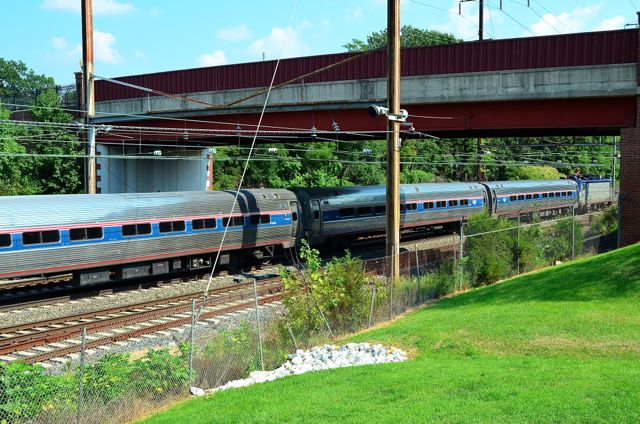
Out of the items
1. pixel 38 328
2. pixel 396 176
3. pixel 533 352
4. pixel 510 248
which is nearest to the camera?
pixel 533 352

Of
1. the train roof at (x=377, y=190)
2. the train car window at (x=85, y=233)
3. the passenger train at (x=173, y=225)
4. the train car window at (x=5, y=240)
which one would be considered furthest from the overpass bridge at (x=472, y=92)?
the train car window at (x=5, y=240)

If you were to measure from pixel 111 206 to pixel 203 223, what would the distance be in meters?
3.73

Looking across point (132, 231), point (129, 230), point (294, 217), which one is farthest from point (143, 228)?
point (294, 217)

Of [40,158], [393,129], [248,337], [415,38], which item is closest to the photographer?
[248,337]

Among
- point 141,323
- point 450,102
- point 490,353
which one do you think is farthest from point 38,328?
point 450,102

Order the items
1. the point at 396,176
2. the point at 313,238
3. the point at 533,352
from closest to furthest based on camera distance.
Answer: the point at 533,352 < the point at 396,176 < the point at 313,238

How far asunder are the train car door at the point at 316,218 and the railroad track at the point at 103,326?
814cm

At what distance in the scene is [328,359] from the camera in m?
12.8

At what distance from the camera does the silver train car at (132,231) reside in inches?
742

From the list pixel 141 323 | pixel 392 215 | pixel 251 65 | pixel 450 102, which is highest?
pixel 251 65

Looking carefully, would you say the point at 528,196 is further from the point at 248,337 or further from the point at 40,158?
the point at 248,337

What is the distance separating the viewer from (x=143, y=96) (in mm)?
35344

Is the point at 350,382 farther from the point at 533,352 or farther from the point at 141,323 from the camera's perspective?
the point at 141,323

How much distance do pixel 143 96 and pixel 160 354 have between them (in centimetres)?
2620
